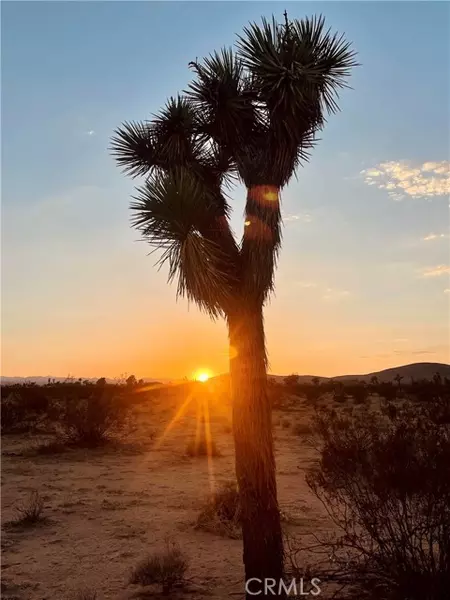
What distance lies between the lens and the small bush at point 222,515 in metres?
8.10

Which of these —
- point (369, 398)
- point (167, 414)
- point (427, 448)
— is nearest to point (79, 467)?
point (427, 448)

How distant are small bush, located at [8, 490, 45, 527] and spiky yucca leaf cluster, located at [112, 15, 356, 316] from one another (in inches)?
203

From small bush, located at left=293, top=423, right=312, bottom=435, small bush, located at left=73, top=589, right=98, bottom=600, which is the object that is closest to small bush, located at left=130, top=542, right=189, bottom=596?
small bush, located at left=73, top=589, right=98, bottom=600

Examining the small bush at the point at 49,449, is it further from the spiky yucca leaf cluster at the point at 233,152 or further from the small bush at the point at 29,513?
the spiky yucca leaf cluster at the point at 233,152

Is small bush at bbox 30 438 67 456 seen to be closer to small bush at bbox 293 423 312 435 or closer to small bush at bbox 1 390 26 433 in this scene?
small bush at bbox 1 390 26 433

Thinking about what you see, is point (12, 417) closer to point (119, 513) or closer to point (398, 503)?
point (119, 513)

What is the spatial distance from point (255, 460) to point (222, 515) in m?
3.82

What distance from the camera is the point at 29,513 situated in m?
8.56

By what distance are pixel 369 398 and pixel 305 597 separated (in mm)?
24569

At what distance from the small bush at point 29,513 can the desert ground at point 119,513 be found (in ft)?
0.36

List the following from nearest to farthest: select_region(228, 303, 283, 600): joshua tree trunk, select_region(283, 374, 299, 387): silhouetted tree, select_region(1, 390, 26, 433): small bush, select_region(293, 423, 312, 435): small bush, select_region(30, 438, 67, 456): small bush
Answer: select_region(228, 303, 283, 600): joshua tree trunk, select_region(30, 438, 67, 456): small bush, select_region(1, 390, 26, 433): small bush, select_region(293, 423, 312, 435): small bush, select_region(283, 374, 299, 387): silhouetted tree

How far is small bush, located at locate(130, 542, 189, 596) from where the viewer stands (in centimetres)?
601

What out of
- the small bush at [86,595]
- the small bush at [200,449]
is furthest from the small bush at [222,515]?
the small bush at [200,449]

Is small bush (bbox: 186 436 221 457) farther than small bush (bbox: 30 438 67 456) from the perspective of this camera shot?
Yes
